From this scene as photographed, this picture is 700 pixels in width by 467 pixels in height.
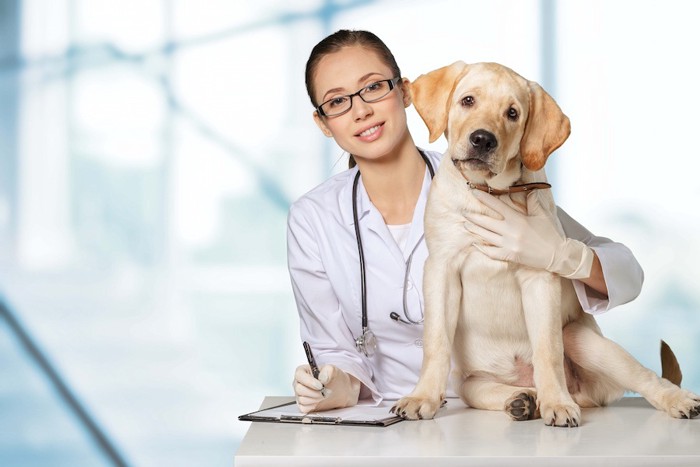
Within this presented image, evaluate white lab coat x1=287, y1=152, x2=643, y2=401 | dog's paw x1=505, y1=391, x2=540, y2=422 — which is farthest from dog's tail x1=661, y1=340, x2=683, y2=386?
white lab coat x1=287, y1=152, x2=643, y2=401

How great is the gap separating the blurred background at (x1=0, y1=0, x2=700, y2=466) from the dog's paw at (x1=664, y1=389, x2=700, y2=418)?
2853mm

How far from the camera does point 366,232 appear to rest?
242 centimetres

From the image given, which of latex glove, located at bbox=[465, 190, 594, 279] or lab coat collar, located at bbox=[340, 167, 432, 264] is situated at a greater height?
lab coat collar, located at bbox=[340, 167, 432, 264]

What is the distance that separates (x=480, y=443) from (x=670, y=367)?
80 centimetres

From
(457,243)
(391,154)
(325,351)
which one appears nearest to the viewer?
(457,243)

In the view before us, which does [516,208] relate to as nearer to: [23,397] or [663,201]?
[663,201]

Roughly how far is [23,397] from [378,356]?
287 cm

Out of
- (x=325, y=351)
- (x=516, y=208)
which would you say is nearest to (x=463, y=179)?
(x=516, y=208)

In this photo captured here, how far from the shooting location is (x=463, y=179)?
2.00m

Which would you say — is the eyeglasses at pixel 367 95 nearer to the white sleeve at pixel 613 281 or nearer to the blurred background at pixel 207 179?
the white sleeve at pixel 613 281

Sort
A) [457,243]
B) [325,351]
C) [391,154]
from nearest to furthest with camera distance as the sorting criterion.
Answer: [457,243] → [325,351] → [391,154]

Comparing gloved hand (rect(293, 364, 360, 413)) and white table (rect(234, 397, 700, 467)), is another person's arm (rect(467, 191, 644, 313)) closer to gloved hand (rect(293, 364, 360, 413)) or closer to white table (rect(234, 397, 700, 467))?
white table (rect(234, 397, 700, 467))

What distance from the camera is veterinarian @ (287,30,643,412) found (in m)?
2.34

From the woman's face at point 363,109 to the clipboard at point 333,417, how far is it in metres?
0.72
